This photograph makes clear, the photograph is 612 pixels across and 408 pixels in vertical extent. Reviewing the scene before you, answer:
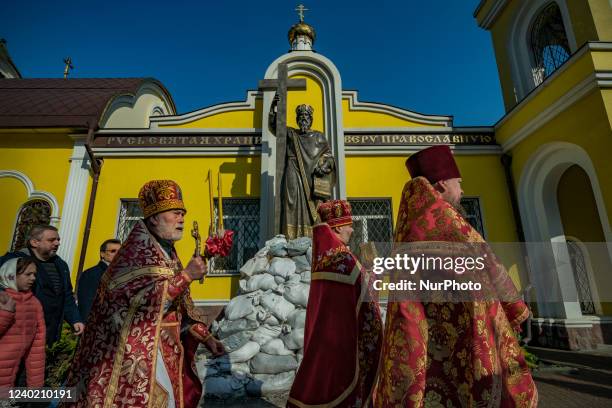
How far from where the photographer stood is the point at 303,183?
6.30 m

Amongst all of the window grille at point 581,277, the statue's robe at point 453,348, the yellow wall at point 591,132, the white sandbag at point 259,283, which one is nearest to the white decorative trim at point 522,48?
the yellow wall at point 591,132

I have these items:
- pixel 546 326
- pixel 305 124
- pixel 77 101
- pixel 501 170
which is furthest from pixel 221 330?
pixel 77 101

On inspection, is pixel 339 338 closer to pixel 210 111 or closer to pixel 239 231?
pixel 239 231

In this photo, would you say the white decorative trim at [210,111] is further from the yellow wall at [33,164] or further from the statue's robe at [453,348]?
the statue's robe at [453,348]

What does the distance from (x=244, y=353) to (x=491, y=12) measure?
1085 centimetres

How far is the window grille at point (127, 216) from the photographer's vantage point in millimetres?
7784

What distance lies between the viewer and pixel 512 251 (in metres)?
7.59

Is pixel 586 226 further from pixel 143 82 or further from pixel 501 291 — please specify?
pixel 143 82

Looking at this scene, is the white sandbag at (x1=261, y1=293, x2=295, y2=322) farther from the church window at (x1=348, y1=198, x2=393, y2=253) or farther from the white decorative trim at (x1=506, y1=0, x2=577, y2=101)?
the white decorative trim at (x1=506, y1=0, x2=577, y2=101)

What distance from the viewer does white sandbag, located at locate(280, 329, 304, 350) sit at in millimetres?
3988

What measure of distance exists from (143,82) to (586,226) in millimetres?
13559

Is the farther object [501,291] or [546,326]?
[546,326]

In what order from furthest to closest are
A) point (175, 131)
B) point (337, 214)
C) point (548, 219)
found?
point (175, 131), point (548, 219), point (337, 214)

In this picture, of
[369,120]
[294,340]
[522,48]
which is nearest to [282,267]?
[294,340]
